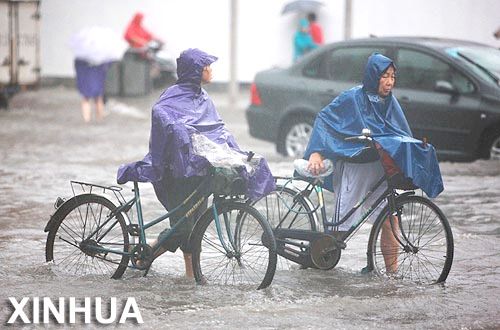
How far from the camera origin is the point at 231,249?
771 centimetres

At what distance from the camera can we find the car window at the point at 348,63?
14039 millimetres

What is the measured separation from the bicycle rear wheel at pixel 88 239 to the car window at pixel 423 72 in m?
6.26

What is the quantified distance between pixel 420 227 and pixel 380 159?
0.54 metres

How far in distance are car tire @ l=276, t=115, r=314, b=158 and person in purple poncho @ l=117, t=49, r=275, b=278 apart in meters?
A: 6.68

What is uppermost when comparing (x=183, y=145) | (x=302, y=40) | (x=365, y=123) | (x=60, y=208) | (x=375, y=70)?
(x=375, y=70)

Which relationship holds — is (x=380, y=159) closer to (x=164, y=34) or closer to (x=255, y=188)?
(x=255, y=188)

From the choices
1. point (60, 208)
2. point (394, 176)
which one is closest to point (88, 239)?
point (60, 208)

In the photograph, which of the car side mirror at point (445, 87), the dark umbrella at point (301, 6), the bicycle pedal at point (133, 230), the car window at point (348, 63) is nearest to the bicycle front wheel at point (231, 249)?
the bicycle pedal at point (133, 230)

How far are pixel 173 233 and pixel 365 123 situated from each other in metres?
1.52

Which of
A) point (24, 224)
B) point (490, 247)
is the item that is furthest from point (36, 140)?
point (490, 247)

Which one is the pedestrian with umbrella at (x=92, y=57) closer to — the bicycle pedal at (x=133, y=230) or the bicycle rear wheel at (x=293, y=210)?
the bicycle rear wheel at (x=293, y=210)

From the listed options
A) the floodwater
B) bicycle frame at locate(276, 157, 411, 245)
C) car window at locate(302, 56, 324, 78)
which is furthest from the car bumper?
bicycle frame at locate(276, 157, 411, 245)

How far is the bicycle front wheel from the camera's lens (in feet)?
25.0

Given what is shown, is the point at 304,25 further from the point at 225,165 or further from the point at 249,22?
the point at 225,165
